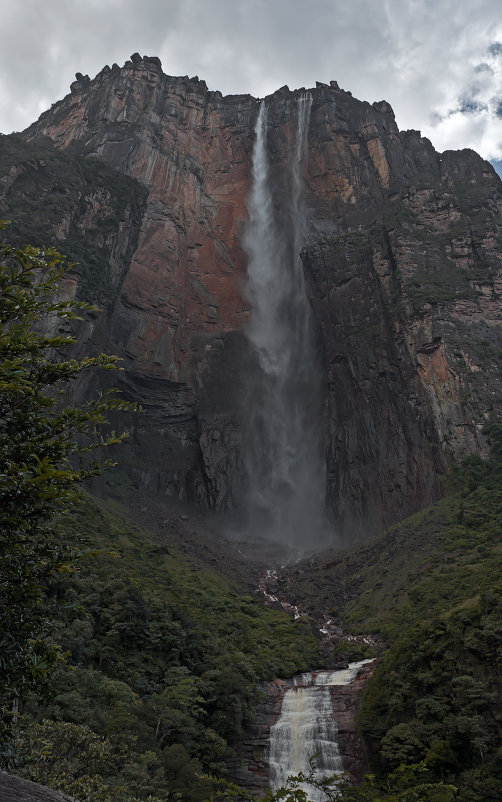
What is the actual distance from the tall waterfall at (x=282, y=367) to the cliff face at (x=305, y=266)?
72.1 inches

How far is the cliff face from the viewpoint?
5222 cm

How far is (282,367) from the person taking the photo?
2621 inches

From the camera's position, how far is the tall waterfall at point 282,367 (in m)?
58.1

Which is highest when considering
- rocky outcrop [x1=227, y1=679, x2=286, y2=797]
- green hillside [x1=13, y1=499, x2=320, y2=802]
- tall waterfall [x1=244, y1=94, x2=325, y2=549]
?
tall waterfall [x1=244, y1=94, x2=325, y2=549]

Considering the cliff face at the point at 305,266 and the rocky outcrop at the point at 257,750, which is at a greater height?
the cliff face at the point at 305,266

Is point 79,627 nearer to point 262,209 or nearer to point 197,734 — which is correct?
point 197,734

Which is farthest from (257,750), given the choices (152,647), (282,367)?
(282,367)

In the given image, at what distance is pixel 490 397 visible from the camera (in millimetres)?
48406

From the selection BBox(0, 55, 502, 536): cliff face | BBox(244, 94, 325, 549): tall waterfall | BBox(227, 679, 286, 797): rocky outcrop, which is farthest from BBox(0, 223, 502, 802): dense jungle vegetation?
BBox(244, 94, 325, 549): tall waterfall

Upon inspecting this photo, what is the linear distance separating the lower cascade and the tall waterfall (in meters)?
29.6

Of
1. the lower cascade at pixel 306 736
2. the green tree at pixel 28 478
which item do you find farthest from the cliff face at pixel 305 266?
the green tree at pixel 28 478

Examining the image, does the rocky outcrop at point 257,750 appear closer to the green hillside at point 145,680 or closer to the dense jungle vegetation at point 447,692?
the green hillside at point 145,680

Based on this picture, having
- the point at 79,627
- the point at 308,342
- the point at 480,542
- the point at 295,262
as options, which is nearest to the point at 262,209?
the point at 295,262

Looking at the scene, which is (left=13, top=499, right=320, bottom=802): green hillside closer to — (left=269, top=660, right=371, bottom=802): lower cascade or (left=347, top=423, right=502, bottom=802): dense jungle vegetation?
(left=269, top=660, right=371, bottom=802): lower cascade
